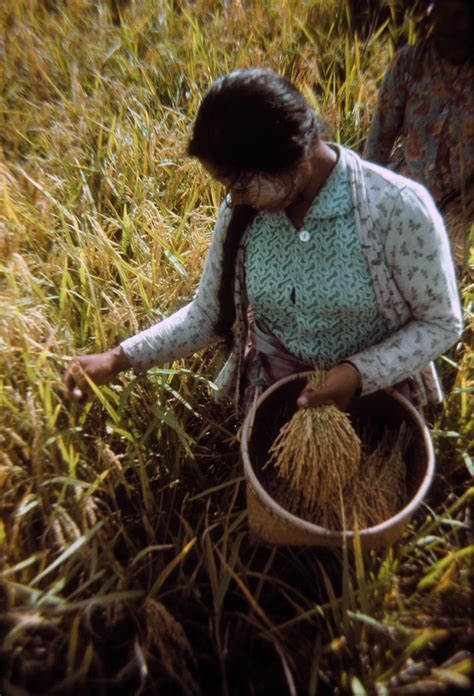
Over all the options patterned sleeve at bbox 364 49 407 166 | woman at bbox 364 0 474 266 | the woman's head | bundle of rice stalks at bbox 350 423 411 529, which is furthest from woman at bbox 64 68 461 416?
patterned sleeve at bbox 364 49 407 166

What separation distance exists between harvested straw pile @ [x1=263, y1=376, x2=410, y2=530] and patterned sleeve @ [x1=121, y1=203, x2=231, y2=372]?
1.10ft

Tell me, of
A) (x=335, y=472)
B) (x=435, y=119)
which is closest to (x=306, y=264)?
(x=335, y=472)

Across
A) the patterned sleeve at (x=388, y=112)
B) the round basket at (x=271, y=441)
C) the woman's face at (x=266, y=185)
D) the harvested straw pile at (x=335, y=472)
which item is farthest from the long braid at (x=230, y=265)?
the patterned sleeve at (x=388, y=112)

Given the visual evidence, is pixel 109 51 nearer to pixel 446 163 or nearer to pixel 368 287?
pixel 446 163

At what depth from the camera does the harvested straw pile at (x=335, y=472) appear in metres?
1.11

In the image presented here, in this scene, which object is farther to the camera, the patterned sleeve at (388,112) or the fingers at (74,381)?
the patterned sleeve at (388,112)

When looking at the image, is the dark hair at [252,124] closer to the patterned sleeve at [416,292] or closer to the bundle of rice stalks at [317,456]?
the patterned sleeve at [416,292]

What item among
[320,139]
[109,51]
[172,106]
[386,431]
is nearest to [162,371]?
[386,431]

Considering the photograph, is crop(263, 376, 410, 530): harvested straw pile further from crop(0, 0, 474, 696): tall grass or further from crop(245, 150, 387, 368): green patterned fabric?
crop(245, 150, 387, 368): green patterned fabric

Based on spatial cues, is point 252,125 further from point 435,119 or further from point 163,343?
point 435,119

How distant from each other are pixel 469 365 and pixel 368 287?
600 millimetres

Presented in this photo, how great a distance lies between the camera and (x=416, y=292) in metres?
1.11

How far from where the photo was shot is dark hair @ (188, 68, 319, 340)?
3.07ft

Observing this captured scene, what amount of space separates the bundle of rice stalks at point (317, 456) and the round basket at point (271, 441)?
8 centimetres
